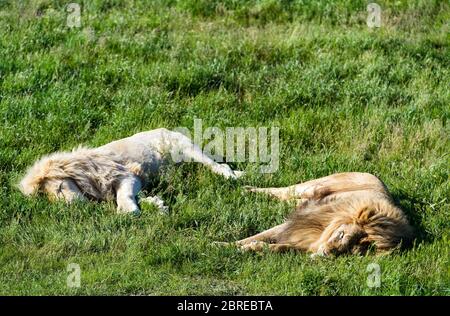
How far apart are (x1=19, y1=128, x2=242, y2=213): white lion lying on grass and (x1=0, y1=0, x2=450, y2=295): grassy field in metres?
0.22

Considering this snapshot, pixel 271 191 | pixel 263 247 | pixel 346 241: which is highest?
pixel 346 241

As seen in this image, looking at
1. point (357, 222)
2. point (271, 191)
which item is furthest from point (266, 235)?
point (271, 191)

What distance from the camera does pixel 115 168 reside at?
10.7 m

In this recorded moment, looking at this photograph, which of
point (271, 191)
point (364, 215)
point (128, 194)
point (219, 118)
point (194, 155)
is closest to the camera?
point (364, 215)

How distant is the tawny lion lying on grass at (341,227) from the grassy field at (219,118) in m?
0.20

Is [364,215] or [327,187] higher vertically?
[364,215]

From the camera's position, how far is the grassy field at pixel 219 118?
8.74m

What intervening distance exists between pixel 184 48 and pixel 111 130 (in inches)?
96.4

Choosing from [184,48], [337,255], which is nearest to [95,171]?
[337,255]

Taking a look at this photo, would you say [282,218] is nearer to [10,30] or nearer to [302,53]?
[302,53]

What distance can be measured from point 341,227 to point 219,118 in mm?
3629

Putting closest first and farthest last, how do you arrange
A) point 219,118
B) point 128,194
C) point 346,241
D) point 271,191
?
point 346,241
point 128,194
point 271,191
point 219,118

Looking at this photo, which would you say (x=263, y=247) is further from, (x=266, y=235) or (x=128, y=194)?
(x=128, y=194)

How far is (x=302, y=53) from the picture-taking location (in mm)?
14156
